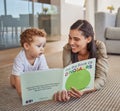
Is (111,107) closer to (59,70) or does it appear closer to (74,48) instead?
(59,70)

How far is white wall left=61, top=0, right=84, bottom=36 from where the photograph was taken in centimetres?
453

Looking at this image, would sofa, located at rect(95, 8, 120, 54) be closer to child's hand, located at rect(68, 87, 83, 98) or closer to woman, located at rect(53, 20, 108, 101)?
woman, located at rect(53, 20, 108, 101)

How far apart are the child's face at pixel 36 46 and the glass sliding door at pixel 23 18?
1720 millimetres

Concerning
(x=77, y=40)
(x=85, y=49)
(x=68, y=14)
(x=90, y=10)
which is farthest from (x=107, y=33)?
(x=90, y=10)

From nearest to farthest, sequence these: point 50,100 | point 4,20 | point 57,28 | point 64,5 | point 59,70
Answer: point 59,70
point 50,100
point 4,20
point 57,28
point 64,5

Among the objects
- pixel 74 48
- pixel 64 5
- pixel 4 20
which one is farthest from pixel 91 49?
pixel 64 5

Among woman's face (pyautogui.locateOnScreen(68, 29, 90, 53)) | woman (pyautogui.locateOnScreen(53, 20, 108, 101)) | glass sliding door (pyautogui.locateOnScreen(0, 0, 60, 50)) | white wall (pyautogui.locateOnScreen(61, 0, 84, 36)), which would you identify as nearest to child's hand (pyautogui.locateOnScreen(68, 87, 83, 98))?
woman (pyautogui.locateOnScreen(53, 20, 108, 101))

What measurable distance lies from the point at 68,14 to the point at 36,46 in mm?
3772

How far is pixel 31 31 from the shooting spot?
1166 millimetres

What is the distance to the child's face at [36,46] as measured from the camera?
44.8 inches

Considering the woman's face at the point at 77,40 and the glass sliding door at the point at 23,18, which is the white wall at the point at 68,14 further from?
the woman's face at the point at 77,40

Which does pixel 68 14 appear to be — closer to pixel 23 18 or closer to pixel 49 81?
pixel 23 18

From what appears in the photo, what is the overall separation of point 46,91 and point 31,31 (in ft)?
1.13

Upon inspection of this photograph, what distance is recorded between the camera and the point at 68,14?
15.8 feet
